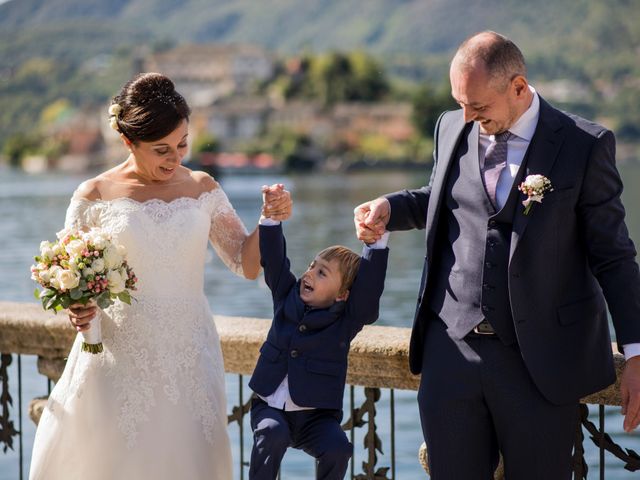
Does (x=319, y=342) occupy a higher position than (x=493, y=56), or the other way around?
(x=493, y=56)

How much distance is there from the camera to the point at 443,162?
10.5 feet

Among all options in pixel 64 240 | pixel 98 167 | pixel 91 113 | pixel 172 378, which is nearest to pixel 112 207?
pixel 64 240

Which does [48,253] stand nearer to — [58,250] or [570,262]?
[58,250]

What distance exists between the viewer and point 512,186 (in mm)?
3041

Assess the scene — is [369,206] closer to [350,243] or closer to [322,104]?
[350,243]

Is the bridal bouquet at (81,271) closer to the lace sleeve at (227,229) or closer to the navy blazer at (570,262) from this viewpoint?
the lace sleeve at (227,229)

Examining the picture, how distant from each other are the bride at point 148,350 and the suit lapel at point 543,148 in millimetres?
776

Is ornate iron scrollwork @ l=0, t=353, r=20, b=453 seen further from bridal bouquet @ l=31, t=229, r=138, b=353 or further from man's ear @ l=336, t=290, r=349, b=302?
man's ear @ l=336, t=290, r=349, b=302

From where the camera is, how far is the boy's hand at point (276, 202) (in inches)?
135

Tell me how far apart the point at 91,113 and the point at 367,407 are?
140m

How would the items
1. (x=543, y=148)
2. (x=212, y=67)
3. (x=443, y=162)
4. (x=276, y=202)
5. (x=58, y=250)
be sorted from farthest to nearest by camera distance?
1. (x=212, y=67)
2. (x=276, y=202)
3. (x=58, y=250)
4. (x=443, y=162)
5. (x=543, y=148)

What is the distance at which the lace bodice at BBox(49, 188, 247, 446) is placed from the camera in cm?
352

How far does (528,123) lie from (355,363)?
1.07 meters

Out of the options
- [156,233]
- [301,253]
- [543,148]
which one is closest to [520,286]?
[543,148]
